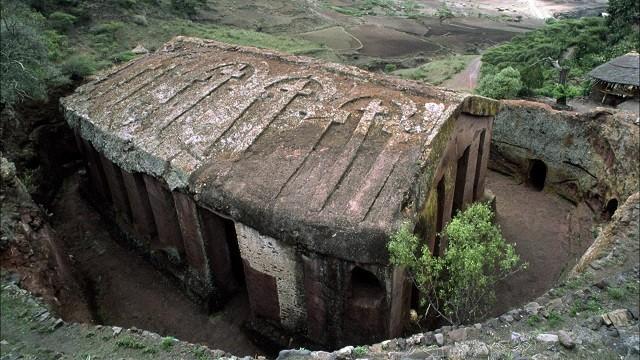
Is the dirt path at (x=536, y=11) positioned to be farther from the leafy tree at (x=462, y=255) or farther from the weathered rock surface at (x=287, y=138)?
the leafy tree at (x=462, y=255)

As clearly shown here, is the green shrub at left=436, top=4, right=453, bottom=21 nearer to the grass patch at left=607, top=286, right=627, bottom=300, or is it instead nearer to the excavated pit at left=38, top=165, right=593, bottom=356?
the excavated pit at left=38, top=165, right=593, bottom=356

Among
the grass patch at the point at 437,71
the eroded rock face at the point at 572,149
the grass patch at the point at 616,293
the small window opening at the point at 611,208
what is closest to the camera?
the grass patch at the point at 616,293

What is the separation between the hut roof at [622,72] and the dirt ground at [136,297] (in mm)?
20929

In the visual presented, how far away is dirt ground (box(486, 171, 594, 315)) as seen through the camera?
42.5 ft

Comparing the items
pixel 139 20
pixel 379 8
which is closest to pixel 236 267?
pixel 139 20

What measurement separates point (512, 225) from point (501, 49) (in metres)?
30.5

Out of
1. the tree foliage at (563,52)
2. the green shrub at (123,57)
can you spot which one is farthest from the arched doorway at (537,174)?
the green shrub at (123,57)

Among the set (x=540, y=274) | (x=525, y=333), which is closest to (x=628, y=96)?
(x=540, y=274)

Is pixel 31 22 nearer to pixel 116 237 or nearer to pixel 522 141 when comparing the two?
pixel 116 237

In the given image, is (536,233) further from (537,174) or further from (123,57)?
(123,57)

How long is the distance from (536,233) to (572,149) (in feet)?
9.76

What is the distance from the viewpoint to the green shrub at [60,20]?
26922 mm

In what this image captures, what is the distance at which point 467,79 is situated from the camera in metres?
35.2

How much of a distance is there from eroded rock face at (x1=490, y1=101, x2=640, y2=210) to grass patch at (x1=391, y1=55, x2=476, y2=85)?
1810 cm
